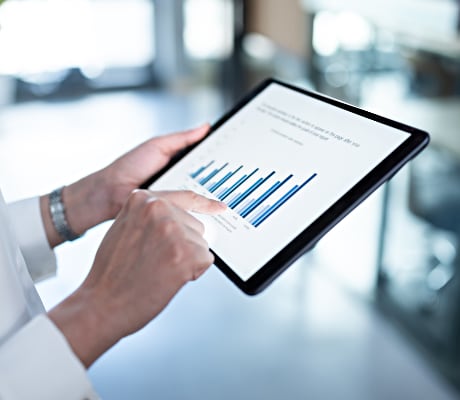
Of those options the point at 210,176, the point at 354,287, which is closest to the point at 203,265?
the point at 210,176

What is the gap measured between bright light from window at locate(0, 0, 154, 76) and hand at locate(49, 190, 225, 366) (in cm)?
473

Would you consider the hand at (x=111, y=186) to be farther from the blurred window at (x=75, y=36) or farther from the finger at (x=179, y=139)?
the blurred window at (x=75, y=36)

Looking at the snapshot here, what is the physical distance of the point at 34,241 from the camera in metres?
1.05

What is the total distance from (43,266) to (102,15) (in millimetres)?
4854

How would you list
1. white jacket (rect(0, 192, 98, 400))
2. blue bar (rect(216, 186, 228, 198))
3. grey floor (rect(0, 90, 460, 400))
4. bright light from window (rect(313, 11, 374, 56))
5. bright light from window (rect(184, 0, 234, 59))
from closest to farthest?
white jacket (rect(0, 192, 98, 400))
blue bar (rect(216, 186, 228, 198))
grey floor (rect(0, 90, 460, 400))
bright light from window (rect(313, 11, 374, 56))
bright light from window (rect(184, 0, 234, 59))

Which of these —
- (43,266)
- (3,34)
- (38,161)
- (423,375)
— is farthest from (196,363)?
(3,34)

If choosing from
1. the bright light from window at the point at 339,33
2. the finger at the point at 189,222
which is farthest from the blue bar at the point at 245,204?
the bright light from window at the point at 339,33

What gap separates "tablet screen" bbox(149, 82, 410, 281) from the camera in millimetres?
756

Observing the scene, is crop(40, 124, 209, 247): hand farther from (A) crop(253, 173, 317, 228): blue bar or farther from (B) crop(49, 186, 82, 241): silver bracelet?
(A) crop(253, 173, 317, 228): blue bar

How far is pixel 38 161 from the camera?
13.1 ft

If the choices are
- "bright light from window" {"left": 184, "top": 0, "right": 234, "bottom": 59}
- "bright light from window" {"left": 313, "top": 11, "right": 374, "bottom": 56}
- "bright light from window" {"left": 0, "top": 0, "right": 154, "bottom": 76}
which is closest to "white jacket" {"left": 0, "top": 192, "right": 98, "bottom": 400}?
"bright light from window" {"left": 313, "top": 11, "right": 374, "bottom": 56}

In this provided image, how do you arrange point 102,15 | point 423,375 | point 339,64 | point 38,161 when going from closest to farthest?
point 423,375 < point 339,64 < point 38,161 < point 102,15

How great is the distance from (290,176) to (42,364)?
0.37 m

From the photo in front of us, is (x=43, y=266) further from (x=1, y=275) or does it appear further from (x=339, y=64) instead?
(x=339, y=64)
